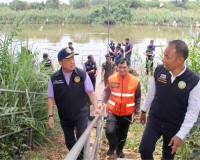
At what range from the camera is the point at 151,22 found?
3466 centimetres

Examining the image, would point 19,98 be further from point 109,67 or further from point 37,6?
point 37,6

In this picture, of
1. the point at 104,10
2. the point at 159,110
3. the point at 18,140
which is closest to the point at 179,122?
the point at 159,110

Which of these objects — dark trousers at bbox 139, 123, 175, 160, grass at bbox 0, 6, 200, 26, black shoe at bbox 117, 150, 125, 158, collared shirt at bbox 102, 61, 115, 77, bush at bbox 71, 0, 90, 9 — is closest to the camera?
dark trousers at bbox 139, 123, 175, 160

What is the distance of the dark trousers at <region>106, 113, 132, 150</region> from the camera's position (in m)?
3.42

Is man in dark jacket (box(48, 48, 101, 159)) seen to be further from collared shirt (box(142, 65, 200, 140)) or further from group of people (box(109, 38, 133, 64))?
group of people (box(109, 38, 133, 64))

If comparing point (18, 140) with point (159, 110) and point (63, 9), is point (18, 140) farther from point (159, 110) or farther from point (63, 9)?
point (63, 9)

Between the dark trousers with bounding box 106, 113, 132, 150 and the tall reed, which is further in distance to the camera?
the dark trousers with bounding box 106, 113, 132, 150

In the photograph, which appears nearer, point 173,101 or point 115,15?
point 173,101

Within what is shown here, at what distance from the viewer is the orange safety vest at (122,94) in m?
3.38

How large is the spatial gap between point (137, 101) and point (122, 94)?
0.99 ft

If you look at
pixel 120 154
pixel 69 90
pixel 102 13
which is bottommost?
pixel 120 154

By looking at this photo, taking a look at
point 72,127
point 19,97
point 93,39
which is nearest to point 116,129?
point 72,127

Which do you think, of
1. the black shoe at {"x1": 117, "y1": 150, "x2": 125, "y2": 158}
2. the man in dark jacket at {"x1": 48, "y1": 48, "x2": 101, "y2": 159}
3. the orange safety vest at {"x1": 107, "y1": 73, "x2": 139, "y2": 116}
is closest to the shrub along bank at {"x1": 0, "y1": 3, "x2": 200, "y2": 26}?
the orange safety vest at {"x1": 107, "y1": 73, "x2": 139, "y2": 116}

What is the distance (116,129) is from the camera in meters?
3.62
